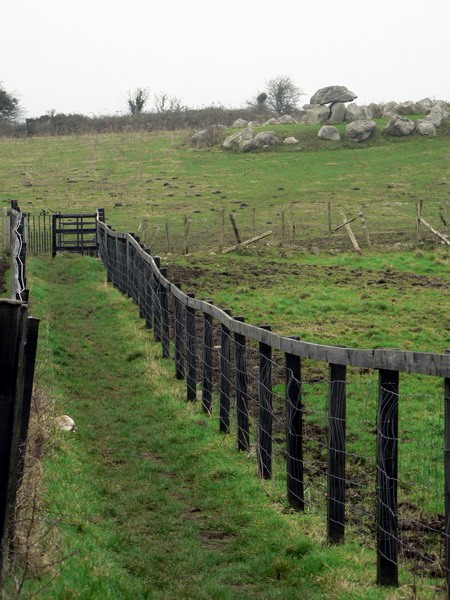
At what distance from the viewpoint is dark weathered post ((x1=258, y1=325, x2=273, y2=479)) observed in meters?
8.94

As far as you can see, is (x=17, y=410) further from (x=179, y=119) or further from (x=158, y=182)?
(x=179, y=119)

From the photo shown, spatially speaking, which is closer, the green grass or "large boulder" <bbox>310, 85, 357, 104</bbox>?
the green grass

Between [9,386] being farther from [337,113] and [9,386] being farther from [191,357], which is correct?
[337,113]

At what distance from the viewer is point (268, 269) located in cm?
2741

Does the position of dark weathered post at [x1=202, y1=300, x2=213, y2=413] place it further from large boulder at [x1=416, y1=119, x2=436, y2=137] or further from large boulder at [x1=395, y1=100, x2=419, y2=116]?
large boulder at [x1=395, y1=100, x2=419, y2=116]

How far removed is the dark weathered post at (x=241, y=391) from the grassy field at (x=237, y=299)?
26 centimetres

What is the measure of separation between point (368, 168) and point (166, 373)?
39506mm

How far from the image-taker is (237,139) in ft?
196

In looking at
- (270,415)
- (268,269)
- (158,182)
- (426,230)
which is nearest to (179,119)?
(158,182)

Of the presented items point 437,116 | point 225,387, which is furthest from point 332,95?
point 225,387

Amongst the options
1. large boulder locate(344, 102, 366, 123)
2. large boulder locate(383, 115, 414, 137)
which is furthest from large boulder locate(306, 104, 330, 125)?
large boulder locate(383, 115, 414, 137)

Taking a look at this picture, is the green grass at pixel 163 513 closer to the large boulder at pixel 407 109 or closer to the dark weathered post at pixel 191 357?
the dark weathered post at pixel 191 357

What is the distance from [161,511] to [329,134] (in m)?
51.8

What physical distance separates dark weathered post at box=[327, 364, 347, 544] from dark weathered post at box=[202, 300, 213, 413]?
15.8 feet
